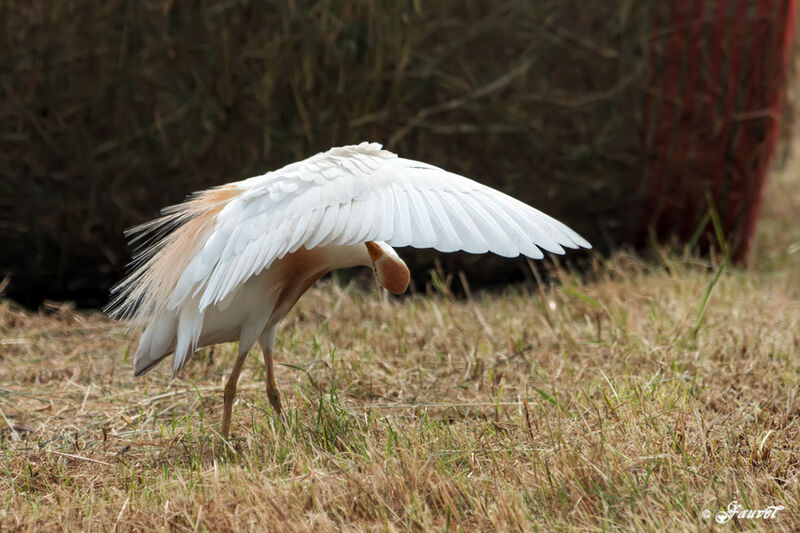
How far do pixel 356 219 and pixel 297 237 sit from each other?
0.40 feet

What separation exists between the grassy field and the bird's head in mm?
311

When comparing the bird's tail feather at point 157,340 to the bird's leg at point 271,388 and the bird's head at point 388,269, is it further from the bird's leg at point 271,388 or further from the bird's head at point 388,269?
the bird's head at point 388,269

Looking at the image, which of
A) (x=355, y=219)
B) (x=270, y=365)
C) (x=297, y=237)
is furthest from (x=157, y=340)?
(x=355, y=219)

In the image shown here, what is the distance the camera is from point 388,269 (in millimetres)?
2229

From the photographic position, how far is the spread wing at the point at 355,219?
190 centimetres

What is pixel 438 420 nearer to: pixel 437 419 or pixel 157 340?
pixel 437 419

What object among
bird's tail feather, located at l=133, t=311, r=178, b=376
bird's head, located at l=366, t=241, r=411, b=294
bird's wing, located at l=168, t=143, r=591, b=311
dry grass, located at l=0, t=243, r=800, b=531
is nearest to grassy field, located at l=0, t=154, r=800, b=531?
dry grass, located at l=0, t=243, r=800, b=531

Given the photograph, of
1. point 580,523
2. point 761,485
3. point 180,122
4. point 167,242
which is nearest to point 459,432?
point 580,523

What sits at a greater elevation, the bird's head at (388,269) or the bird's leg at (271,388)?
the bird's head at (388,269)

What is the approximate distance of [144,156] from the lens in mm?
3801

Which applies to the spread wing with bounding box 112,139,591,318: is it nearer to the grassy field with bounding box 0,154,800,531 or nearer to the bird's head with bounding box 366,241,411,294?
the bird's head with bounding box 366,241,411,294

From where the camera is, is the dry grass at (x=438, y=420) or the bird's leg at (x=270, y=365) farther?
the bird's leg at (x=270, y=365)

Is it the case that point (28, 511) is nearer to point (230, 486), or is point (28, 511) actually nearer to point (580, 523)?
point (230, 486)

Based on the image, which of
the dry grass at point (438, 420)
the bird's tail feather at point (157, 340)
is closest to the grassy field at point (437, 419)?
the dry grass at point (438, 420)
